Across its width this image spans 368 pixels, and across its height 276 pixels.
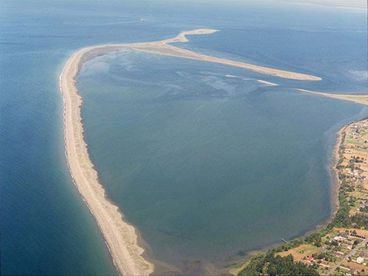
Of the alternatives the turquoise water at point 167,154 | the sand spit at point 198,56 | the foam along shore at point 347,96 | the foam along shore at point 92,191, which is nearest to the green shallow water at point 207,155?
the turquoise water at point 167,154

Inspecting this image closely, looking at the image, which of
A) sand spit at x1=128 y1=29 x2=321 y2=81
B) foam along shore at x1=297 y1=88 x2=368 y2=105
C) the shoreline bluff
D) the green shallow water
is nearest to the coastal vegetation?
the green shallow water

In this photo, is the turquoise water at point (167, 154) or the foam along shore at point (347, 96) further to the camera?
the foam along shore at point (347, 96)

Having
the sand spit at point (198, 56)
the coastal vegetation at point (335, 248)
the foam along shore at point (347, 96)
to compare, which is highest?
the sand spit at point (198, 56)

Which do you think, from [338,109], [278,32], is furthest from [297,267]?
[278,32]

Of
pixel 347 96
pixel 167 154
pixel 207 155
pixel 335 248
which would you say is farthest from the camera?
pixel 347 96

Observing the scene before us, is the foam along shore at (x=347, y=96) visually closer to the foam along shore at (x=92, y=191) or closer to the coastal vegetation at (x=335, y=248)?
the coastal vegetation at (x=335, y=248)

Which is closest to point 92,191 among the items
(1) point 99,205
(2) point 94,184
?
(2) point 94,184

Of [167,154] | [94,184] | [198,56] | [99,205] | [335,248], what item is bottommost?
[335,248]

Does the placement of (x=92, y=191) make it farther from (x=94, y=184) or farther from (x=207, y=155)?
(x=207, y=155)

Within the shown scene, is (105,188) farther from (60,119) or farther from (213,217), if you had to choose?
(60,119)
